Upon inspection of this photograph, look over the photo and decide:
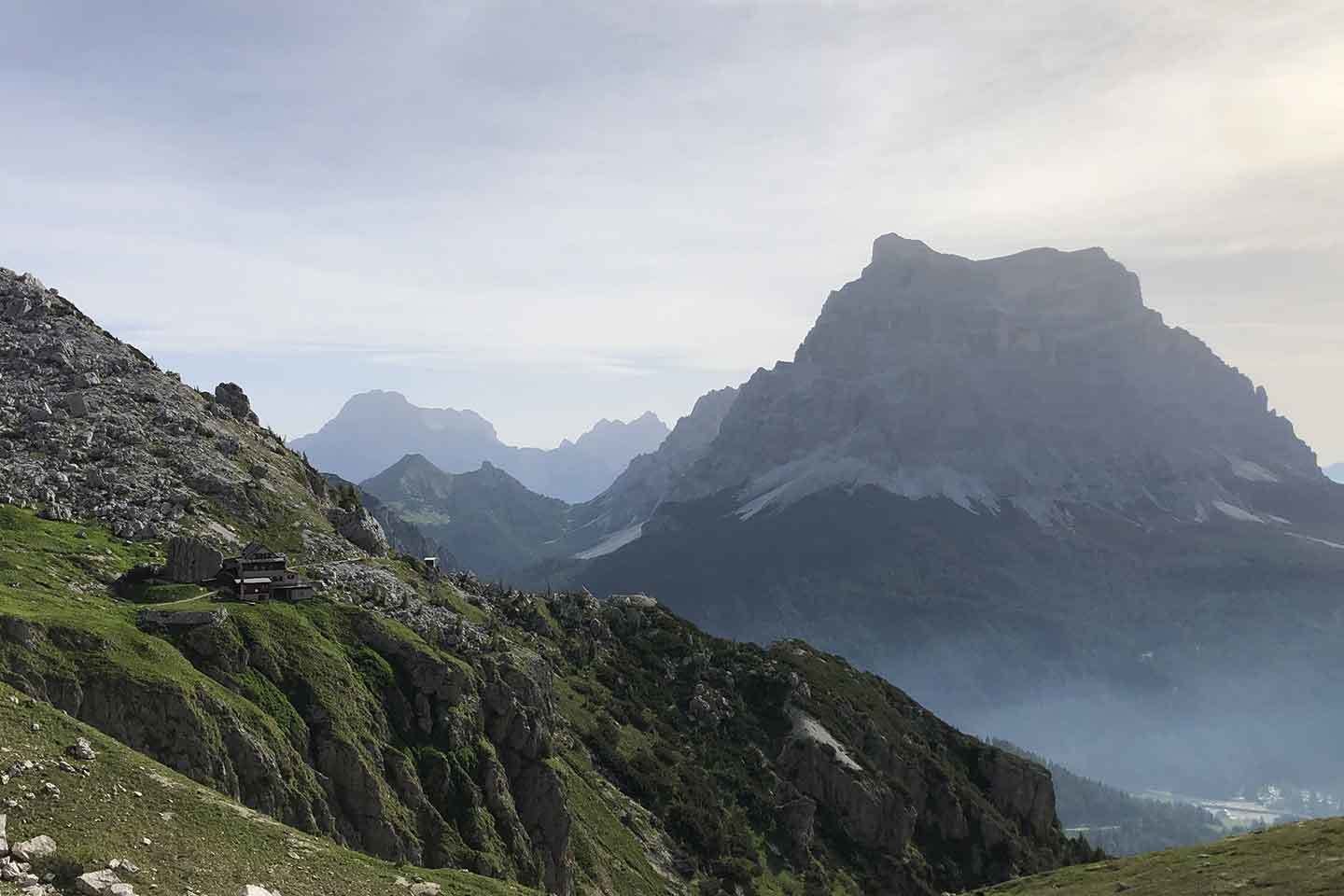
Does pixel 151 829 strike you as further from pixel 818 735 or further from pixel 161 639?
pixel 818 735

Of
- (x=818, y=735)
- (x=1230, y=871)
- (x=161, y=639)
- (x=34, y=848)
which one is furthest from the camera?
(x=818, y=735)

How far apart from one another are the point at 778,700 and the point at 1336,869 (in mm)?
114225

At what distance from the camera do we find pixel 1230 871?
259ft

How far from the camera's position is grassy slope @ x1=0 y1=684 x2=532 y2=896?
121 feet

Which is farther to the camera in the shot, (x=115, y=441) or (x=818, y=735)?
(x=818, y=735)

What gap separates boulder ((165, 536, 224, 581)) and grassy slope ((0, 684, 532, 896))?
36417 millimetres

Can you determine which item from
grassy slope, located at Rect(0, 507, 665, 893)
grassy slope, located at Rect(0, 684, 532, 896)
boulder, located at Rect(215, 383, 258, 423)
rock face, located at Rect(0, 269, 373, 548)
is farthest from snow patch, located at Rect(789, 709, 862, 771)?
grassy slope, located at Rect(0, 684, 532, 896)

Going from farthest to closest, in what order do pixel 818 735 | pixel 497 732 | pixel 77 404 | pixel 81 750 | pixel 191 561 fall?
pixel 818 735 → pixel 77 404 → pixel 497 732 → pixel 191 561 → pixel 81 750

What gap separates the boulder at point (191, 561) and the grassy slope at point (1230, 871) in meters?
88.6

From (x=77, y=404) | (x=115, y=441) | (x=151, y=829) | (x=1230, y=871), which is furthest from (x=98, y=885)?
(x=77, y=404)

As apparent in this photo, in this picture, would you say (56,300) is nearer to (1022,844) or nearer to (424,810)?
(424,810)

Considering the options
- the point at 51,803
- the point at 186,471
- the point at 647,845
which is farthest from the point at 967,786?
the point at 51,803

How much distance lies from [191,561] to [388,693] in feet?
71.4

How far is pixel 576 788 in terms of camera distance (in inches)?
4336
